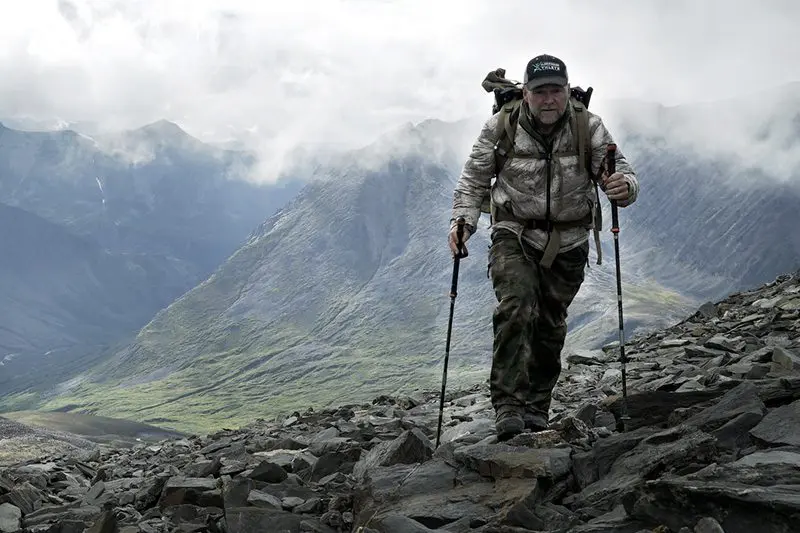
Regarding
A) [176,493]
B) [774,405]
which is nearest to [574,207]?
[774,405]

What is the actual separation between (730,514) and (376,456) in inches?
248

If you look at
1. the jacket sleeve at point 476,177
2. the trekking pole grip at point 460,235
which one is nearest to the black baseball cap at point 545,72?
the jacket sleeve at point 476,177

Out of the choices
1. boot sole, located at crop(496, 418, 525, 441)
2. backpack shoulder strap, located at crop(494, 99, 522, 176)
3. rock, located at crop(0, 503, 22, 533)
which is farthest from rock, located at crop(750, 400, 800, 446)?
rock, located at crop(0, 503, 22, 533)

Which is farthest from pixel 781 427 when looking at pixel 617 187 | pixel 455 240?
pixel 455 240

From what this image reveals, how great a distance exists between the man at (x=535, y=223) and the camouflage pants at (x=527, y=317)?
0.01 metres

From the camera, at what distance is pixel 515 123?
11109 mm

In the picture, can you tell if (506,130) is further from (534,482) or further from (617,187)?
(534,482)

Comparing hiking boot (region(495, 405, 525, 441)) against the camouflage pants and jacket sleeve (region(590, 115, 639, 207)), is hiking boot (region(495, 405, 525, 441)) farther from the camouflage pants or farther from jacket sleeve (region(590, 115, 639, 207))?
jacket sleeve (region(590, 115, 639, 207))

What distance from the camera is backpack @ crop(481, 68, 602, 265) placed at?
11.0 metres

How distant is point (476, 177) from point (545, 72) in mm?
1792

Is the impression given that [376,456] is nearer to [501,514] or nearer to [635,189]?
[501,514]

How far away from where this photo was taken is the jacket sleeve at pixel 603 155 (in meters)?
10.9

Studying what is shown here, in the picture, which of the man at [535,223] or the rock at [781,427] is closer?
the rock at [781,427]

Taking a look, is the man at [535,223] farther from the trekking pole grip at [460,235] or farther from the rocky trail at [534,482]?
the rocky trail at [534,482]
